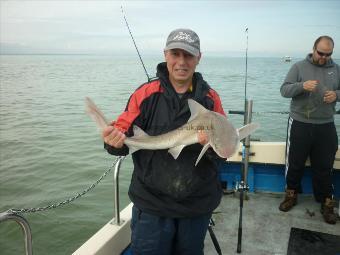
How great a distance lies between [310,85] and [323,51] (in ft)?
1.69

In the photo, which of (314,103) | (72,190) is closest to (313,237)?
(314,103)

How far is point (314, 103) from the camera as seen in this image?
15.0 ft

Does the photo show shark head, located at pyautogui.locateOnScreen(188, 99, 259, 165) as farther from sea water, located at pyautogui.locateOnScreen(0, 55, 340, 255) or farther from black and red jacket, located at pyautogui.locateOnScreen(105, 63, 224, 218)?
sea water, located at pyautogui.locateOnScreen(0, 55, 340, 255)

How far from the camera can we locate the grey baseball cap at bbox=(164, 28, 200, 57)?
2561 mm

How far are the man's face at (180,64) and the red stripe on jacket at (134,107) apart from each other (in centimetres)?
16

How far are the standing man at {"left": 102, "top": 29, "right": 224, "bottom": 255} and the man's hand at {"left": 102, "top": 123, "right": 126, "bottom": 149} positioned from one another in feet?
0.14

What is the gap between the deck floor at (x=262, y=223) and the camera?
4078 millimetres

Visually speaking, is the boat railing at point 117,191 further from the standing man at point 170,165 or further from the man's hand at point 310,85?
the man's hand at point 310,85

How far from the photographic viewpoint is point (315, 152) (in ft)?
15.5

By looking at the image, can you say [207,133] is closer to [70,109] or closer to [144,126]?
[144,126]

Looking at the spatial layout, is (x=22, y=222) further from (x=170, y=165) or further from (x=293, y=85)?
(x=293, y=85)

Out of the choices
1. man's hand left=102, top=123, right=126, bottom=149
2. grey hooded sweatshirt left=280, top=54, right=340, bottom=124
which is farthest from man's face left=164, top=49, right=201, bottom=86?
grey hooded sweatshirt left=280, top=54, right=340, bottom=124

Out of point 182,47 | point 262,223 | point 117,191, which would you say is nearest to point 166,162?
point 182,47

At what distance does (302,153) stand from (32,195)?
248 inches
